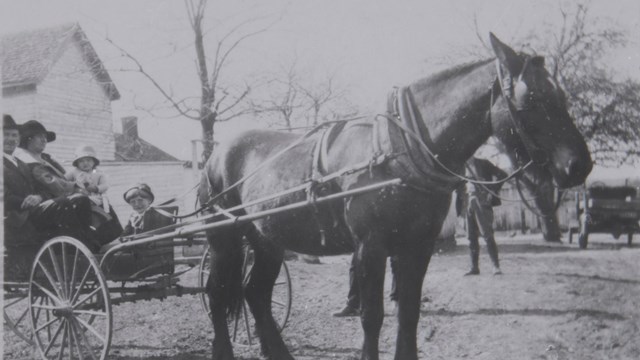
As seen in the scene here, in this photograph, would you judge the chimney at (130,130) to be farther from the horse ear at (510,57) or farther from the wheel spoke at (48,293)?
the horse ear at (510,57)

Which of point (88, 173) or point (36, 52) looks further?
point (36, 52)

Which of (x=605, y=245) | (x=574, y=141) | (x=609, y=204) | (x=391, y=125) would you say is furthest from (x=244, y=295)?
(x=605, y=245)

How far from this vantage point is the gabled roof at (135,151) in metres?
26.5

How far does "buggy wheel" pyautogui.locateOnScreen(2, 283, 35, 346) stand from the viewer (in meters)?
5.80

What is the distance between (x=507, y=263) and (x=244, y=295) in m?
7.15

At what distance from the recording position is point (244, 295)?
560 centimetres

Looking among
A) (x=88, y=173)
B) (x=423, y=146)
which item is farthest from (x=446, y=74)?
(x=88, y=173)

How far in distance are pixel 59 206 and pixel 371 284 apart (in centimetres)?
297

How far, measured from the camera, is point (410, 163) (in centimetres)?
372

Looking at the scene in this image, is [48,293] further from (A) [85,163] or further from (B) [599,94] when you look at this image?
(B) [599,94]

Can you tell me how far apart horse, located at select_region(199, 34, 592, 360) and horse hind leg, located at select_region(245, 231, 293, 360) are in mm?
740

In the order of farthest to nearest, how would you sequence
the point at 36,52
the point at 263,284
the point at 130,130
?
the point at 130,130 → the point at 36,52 → the point at 263,284

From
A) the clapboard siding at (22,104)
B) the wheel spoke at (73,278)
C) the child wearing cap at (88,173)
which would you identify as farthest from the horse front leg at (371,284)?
the clapboard siding at (22,104)

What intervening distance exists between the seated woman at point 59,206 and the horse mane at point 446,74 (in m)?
3.13
